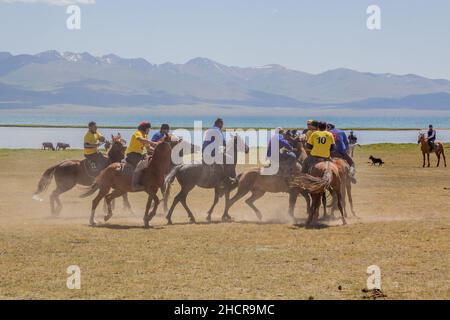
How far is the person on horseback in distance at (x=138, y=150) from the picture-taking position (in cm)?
1869

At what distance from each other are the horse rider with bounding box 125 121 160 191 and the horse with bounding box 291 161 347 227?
384 cm

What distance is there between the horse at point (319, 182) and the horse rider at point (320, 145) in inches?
8.7

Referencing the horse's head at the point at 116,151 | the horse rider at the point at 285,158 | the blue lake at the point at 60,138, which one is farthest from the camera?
the blue lake at the point at 60,138

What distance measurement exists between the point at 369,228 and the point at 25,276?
8.93 metres

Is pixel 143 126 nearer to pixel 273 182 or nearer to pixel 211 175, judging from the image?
pixel 211 175

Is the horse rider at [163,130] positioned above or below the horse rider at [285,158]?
above

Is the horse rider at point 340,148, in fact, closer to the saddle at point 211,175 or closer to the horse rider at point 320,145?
the horse rider at point 320,145

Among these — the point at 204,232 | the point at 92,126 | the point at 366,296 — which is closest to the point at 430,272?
the point at 366,296

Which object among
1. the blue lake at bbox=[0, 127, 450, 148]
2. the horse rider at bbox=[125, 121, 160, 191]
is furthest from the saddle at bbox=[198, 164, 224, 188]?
the blue lake at bbox=[0, 127, 450, 148]

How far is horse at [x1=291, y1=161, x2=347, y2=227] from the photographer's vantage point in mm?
18016

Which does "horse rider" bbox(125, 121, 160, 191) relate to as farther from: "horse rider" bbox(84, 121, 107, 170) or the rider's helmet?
"horse rider" bbox(84, 121, 107, 170)

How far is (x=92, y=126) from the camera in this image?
20.9 m

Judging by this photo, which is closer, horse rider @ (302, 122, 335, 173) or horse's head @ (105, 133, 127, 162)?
horse rider @ (302, 122, 335, 173)

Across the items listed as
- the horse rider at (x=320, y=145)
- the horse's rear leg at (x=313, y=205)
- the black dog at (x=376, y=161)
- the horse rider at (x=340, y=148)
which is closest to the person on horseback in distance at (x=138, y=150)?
the horse rider at (x=320, y=145)
